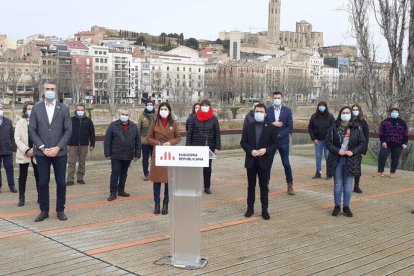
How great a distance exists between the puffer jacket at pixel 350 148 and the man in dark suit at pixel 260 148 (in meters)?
1.01

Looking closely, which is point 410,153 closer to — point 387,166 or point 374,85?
point 387,166

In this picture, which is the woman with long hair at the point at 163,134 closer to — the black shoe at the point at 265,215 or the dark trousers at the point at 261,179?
the dark trousers at the point at 261,179

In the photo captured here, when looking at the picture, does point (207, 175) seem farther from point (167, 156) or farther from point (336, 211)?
point (167, 156)

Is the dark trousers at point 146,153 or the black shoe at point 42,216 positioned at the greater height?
the dark trousers at point 146,153

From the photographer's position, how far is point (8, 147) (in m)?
9.40

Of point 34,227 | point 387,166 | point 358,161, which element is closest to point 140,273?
point 34,227

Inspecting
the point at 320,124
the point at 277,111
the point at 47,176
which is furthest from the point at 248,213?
the point at 320,124

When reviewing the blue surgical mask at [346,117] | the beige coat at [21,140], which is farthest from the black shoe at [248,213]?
the beige coat at [21,140]

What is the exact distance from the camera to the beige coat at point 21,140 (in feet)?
27.3

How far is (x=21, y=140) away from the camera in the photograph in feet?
27.6

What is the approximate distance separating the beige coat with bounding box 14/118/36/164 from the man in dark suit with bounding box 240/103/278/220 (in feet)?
12.2

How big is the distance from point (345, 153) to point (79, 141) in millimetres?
5641

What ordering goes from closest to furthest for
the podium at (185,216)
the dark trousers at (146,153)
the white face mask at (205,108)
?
the podium at (185,216) → the white face mask at (205,108) → the dark trousers at (146,153)

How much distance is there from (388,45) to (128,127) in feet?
32.8
